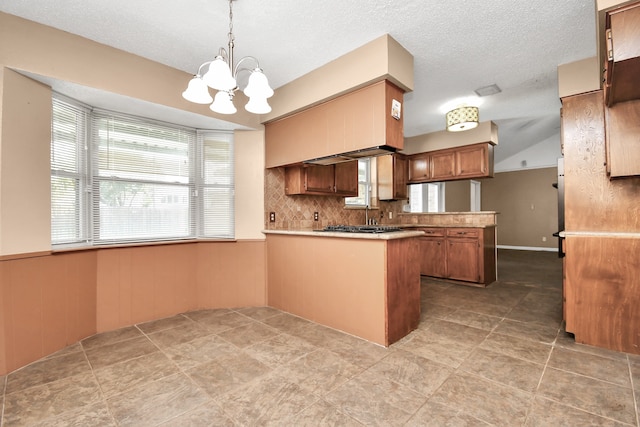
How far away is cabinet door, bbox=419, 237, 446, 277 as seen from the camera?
16.3 feet

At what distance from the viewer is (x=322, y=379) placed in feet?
6.61

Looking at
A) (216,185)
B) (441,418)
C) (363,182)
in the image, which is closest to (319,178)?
(216,185)

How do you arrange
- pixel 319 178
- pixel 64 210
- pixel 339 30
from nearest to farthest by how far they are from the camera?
pixel 339 30 < pixel 64 210 < pixel 319 178

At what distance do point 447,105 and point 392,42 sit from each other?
2059 millimetres

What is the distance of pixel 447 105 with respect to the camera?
417cm

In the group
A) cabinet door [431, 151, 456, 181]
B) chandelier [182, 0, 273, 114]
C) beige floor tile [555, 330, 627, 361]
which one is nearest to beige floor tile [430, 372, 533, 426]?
beige floor tile [555, 330, 627, 361]

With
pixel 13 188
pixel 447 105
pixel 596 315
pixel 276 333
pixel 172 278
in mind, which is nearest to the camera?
pixel 13 188

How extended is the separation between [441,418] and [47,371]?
109 inches

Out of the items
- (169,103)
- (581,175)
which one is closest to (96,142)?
(169,103)

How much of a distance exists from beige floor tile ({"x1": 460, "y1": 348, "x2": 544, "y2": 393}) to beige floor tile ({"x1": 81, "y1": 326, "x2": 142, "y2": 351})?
297cm

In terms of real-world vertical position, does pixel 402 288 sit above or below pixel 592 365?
above

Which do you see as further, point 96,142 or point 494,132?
point 494,132

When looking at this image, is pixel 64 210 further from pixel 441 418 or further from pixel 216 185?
pixel 441 418

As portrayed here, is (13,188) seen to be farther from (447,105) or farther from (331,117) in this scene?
(447,105)
